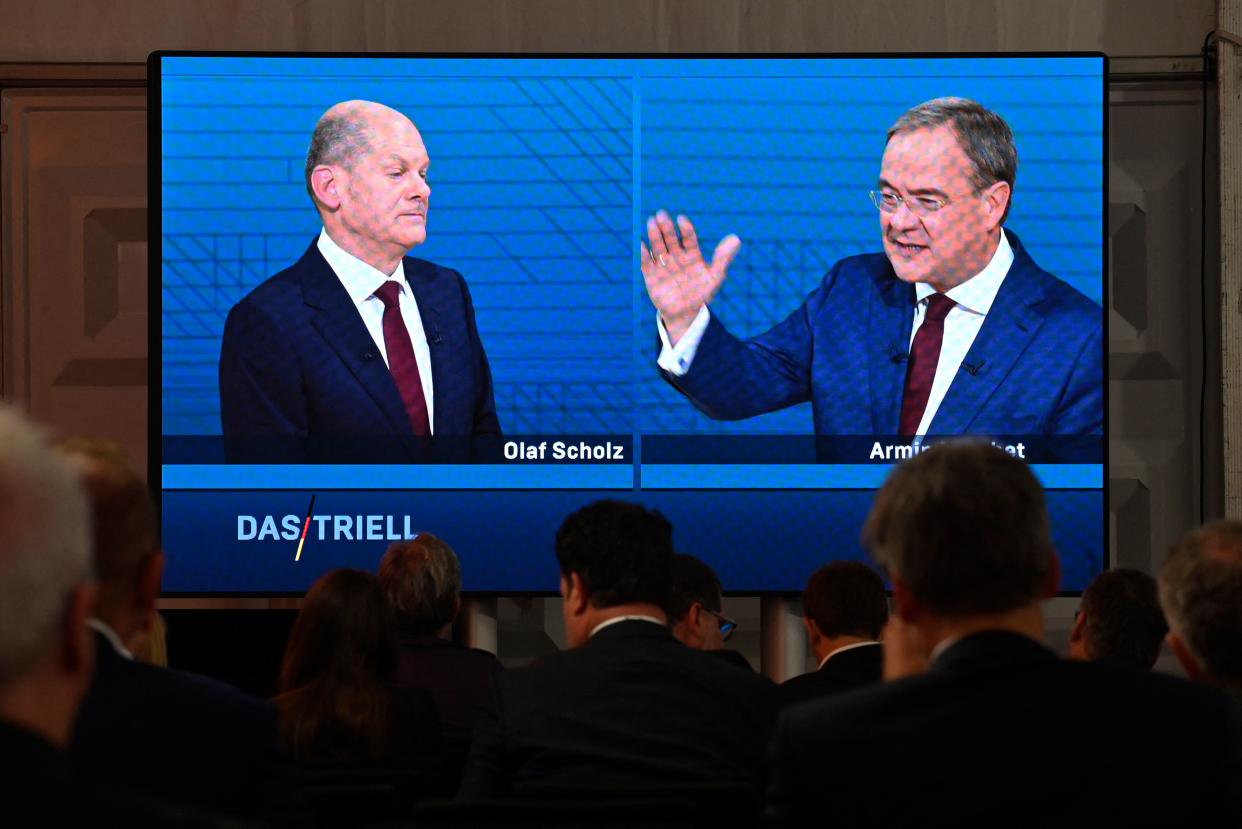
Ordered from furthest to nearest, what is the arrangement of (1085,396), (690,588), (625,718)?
1. (1085,396)
2. (690,588)
3. (625,718)

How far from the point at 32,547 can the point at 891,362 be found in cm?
419

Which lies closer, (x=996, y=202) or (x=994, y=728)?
(x=994, y=728)

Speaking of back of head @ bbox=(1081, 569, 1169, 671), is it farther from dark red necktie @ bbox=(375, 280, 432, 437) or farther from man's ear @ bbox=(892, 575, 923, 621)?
dark red necktie @ bbox=(375, 280, 432, 437)

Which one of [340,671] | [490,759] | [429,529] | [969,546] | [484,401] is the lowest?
[490,759]

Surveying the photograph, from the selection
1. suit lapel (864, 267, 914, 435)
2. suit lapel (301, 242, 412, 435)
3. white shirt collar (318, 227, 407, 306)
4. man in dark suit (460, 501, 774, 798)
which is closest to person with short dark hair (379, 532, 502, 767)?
man in dark suit (460, 501, 774, 798)

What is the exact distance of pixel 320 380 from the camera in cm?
498

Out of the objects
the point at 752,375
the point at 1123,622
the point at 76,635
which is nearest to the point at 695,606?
the point at 1123,622

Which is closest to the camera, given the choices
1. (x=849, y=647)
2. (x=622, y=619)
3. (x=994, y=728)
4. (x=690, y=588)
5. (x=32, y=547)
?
(x=32, y=547)

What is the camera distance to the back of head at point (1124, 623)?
2959 mm

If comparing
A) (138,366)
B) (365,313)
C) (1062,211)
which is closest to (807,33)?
(1062,211)

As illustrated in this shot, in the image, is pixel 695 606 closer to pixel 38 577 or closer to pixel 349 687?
pixel 349 687

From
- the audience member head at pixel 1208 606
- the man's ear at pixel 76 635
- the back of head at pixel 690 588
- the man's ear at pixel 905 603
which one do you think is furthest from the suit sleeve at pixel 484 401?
the man's ear at pixel 76 635

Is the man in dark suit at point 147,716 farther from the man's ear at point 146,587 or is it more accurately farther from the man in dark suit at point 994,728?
the man in dark suit at point 994,728

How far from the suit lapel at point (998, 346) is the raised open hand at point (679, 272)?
86 centimetres
